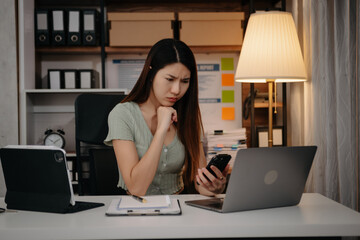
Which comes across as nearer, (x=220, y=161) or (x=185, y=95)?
(x=220, y=161)

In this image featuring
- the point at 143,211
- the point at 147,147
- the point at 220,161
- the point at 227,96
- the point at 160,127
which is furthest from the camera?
the point at 227,96

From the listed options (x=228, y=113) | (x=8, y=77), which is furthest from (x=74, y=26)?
(x=228, y=113)

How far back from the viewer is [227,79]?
9.94ft

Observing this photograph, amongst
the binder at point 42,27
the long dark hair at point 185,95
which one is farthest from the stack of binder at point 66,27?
the long dark hair at point 185,95

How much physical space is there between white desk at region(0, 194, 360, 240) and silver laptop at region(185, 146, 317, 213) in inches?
1.4

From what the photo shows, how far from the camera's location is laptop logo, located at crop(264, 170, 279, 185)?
103 cm

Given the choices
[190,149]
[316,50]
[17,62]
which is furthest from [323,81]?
[17,62]

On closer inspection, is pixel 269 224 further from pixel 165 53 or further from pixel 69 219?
pixel 165 53

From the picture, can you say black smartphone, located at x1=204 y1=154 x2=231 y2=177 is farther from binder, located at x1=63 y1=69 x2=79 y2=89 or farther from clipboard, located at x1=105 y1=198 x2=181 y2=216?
binder, located at x1=63 y1=69 x2=79 y2=89

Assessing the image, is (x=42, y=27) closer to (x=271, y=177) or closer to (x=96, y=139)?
(x=96, y=139)

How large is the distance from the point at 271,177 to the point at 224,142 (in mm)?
1609

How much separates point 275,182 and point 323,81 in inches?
45.8

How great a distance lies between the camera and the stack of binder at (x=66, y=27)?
2711 millimetres

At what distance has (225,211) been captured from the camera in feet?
3.41
